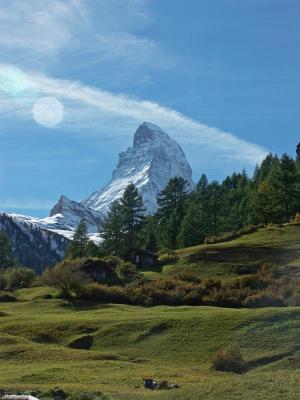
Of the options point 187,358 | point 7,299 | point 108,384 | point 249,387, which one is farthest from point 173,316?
point 7,299

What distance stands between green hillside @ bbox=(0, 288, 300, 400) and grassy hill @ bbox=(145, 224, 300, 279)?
18408 millimetres

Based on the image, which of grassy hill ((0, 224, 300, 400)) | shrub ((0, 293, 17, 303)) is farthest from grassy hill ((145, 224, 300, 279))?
grassy hill ((0, 224, 300, 400))

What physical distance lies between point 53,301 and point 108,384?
35.4 metres

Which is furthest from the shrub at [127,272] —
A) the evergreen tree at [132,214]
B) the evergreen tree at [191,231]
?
the evergreen tree at [132,214]

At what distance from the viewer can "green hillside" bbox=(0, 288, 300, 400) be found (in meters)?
29.9

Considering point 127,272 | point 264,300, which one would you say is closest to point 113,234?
point 127,272

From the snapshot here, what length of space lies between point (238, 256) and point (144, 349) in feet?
123

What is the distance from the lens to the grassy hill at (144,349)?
29.8 meters

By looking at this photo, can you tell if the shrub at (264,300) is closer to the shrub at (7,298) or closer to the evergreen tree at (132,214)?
the shrub at (7,298)

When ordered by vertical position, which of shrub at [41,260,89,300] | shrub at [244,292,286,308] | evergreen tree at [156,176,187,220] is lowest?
shrub at [244,292,286,308]

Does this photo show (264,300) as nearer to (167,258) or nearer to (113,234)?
(167,258)

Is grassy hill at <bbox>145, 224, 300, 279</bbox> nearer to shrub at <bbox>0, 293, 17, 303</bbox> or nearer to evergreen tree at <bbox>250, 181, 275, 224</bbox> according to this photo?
evergreen tree at <bbox>250, 181, 275, 224</bbox>

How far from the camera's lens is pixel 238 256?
79.4 meters

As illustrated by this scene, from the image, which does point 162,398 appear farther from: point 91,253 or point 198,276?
point 91,253
